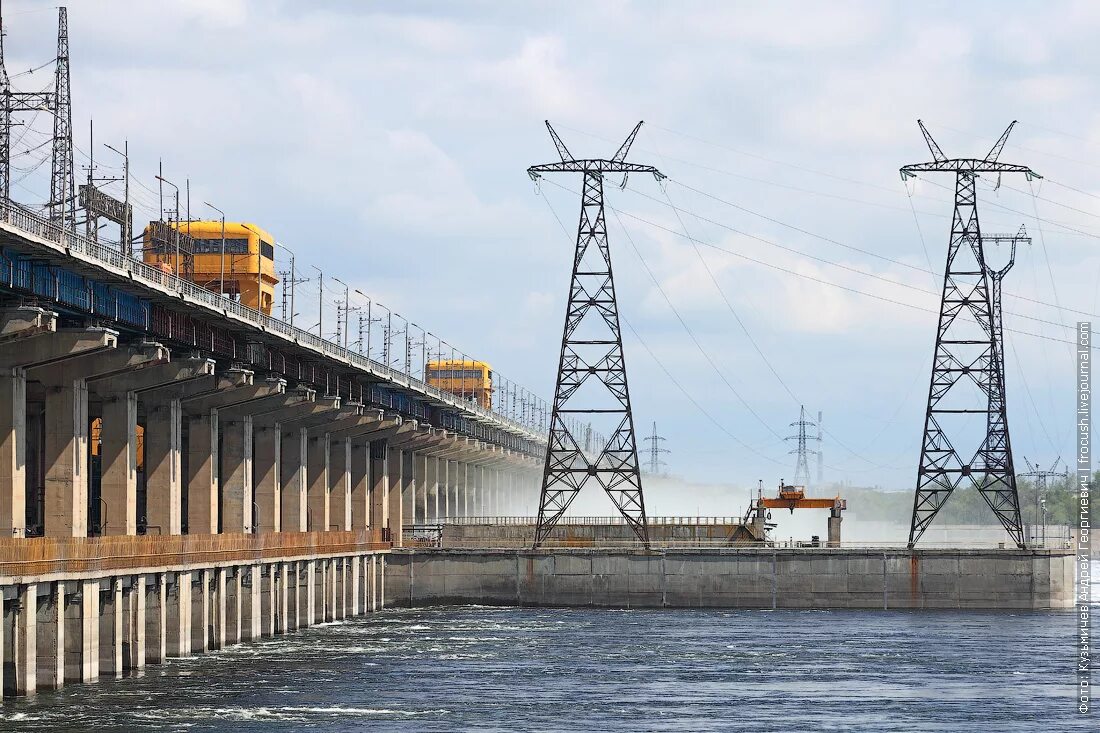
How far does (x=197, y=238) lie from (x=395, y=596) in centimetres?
2768

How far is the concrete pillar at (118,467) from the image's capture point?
81062 mm

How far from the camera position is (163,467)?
8681cm

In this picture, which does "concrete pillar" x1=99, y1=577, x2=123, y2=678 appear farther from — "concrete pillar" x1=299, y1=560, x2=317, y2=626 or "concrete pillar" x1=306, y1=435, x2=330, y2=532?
"concrete pillar" x1=306, y1=435, x2=330, y2=532

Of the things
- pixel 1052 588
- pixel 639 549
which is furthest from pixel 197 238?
pixel 1052 588

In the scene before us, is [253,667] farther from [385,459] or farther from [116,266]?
[385,459]

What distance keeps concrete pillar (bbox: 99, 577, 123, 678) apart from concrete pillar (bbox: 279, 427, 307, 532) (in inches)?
1724

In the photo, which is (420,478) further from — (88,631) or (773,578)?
(88,631)

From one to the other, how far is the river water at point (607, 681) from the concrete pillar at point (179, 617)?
147 cm

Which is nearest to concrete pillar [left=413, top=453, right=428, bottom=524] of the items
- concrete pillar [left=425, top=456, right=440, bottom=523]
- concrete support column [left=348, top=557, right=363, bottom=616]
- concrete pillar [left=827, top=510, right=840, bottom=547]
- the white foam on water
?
concrete pillar [left=425, top=456, right=440, bottom=523]

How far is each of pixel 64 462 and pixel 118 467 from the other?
292 inches

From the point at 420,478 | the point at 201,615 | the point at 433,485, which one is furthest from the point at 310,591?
the point at 433,485

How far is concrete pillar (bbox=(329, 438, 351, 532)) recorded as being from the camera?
12719 centimetres

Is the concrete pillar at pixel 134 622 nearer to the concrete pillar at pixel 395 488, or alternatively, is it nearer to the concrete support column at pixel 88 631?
the concrete support column at pixel 88 631

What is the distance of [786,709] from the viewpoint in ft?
208
